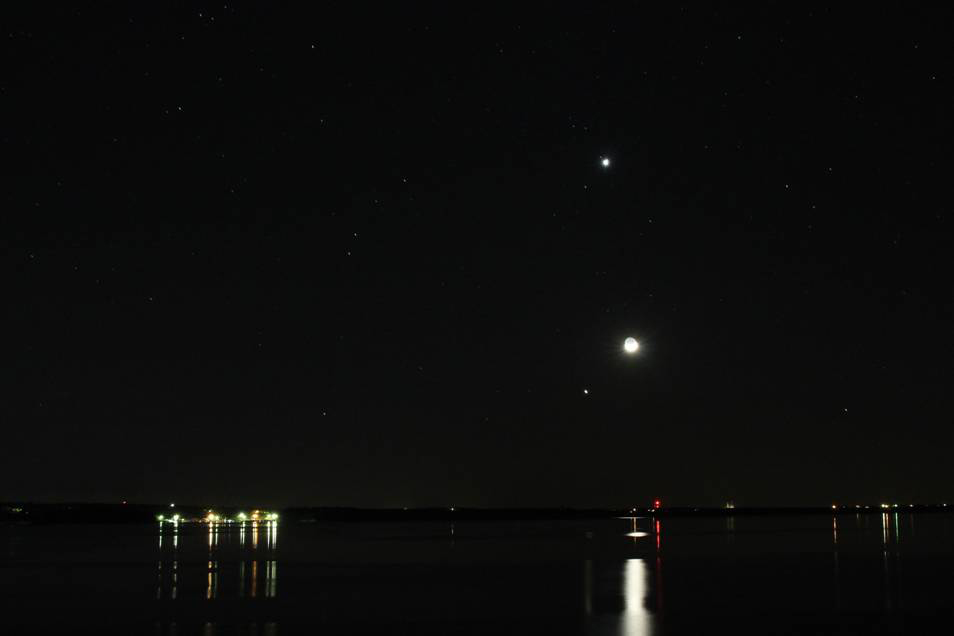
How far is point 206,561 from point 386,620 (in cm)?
2428

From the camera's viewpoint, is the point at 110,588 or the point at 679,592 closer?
the point at 679,592

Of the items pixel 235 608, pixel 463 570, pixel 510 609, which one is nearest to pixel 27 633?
pixel 235 608

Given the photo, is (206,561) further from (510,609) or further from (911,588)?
(911,588)

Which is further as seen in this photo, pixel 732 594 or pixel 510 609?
pixel 732 594

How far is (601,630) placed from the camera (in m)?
21.9

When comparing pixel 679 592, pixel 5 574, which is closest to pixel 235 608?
pixel 679 592

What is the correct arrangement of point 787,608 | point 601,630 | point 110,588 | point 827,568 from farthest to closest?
1. point 827,568
2. point 110,588
3. point 787,608
4. point 601,630

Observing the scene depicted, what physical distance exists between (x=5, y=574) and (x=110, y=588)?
8813mm

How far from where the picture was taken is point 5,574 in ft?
128

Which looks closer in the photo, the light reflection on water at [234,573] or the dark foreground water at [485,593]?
the dark foreground water at [485,593]

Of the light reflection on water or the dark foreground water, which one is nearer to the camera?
the dark foreground water

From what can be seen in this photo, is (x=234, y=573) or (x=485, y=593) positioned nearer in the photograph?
(x=485, y=593)

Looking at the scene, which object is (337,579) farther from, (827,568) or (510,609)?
(827,568)

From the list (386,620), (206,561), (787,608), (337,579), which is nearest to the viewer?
(386,620)
